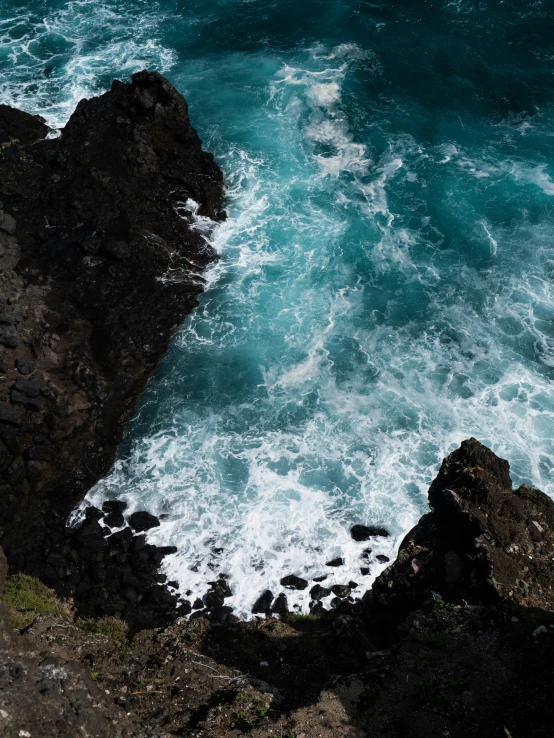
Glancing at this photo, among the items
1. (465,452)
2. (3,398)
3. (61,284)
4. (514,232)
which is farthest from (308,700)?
(514,232)

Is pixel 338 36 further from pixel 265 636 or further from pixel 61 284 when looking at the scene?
pixel 265 636

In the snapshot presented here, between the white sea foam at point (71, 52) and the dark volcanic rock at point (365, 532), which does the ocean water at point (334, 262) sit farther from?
the dark volcanic rock at point (365, 532)

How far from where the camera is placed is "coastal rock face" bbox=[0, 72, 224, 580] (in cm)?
3478

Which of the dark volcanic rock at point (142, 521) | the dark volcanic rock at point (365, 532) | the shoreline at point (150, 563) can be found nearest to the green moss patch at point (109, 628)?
the shoreline at point (150, 563)

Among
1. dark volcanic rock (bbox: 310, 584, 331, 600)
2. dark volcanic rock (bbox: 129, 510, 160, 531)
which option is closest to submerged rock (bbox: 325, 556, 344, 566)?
dark volcanic rock (bbox: 310, 584, 331, 600)

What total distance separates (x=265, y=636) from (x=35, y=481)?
1460 centimetres

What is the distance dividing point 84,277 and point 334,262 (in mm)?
17073

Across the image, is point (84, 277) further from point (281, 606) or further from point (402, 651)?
point (402, 651)

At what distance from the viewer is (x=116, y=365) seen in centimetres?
3931

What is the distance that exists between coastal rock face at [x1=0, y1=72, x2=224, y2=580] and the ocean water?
202 cm

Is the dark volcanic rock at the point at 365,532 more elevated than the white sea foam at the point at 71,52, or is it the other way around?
the white sea foam at the point at 71,52

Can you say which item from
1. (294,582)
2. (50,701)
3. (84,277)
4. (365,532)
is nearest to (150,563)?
(294,582)

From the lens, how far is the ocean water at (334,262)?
3503 centimetres

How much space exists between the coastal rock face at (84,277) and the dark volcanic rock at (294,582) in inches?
434
